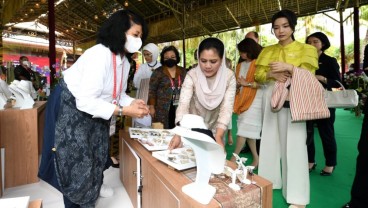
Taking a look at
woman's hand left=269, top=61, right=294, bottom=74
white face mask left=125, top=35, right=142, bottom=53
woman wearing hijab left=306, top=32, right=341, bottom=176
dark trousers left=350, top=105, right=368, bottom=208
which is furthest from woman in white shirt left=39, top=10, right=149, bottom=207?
woman wearing hijab left=306, top=32, right=341, bottom=176

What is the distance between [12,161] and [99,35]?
1.59 meters

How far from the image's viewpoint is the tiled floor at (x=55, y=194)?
1.83 m

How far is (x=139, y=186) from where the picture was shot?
137 cm

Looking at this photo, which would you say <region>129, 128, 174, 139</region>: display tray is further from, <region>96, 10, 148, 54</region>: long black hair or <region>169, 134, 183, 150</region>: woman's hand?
<region>96, 10, 148, 54</region>: long black hair

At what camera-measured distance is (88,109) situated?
115 cm

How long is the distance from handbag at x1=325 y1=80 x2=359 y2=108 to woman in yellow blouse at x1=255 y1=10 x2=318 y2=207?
0.86ft

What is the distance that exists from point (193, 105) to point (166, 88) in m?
0.70

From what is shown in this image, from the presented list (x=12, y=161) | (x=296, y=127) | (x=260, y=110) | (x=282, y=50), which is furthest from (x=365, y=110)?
(x=12, y=161)

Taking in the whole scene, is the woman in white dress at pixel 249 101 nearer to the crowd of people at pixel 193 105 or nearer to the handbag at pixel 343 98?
the crowd of people at pixel 193 105

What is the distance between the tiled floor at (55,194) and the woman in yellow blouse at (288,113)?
1089 mm

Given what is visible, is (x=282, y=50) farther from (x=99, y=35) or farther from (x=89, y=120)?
(x=89, y=120)

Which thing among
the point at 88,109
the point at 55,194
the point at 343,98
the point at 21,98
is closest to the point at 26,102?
the point at 21,98

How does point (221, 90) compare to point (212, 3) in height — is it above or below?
below

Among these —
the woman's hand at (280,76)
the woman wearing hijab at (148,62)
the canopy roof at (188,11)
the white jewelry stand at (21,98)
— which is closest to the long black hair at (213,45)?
the woman's hand at (280,76)
